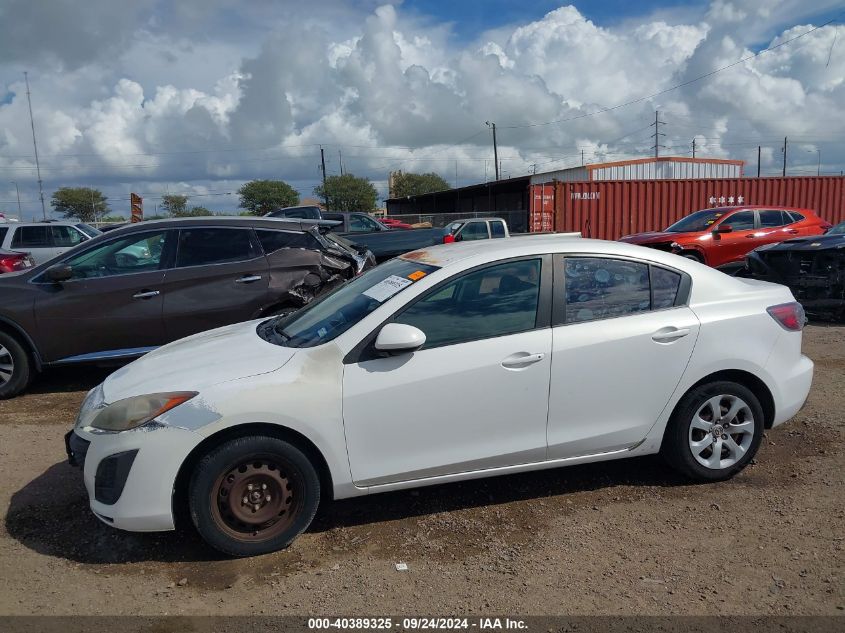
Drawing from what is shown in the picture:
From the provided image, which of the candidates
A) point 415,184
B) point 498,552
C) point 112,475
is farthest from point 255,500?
point 415,184

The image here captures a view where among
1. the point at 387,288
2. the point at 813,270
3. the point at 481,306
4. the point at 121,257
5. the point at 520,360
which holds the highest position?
the point at 121,257

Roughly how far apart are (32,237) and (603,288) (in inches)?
564

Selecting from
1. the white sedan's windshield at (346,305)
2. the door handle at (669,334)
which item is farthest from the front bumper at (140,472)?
the door handle at (669,334)

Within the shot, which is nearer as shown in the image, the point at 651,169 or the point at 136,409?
the point at 136,409

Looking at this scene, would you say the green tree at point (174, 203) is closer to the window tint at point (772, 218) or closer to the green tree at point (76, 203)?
the green tree at point (76, 203)

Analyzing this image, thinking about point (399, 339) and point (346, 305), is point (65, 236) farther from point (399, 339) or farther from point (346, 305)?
point (399, 339)

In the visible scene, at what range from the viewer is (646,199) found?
21156 millimetres

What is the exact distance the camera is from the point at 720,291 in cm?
406

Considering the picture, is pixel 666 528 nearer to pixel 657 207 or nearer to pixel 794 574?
pixel 794 574

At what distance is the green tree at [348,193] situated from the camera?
7244 cm

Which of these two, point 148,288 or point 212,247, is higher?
point 212,247

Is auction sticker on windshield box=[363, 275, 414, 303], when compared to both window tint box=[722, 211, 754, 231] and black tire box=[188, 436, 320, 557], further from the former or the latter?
window tint box=[722, 211, 754, 231]

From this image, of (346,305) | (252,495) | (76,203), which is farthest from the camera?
(76,203)

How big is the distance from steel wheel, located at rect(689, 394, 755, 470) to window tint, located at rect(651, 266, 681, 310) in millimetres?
644
